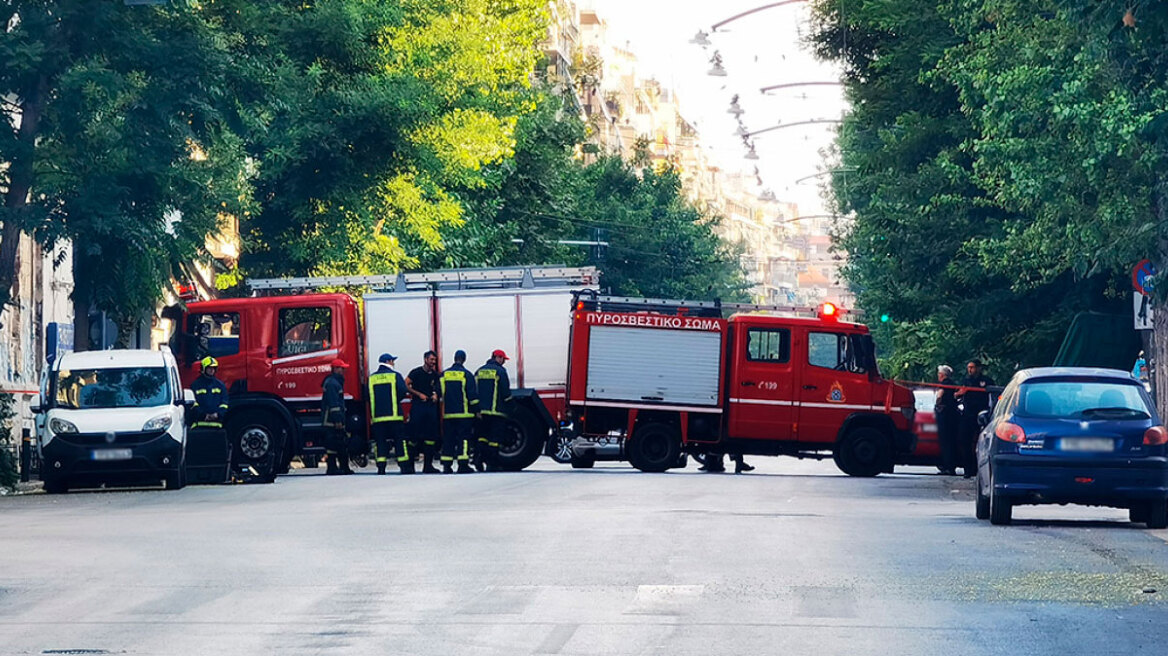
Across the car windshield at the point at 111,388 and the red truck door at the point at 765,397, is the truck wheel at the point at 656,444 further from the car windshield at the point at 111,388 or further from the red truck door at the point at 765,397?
the car windshield at the point at 111,388

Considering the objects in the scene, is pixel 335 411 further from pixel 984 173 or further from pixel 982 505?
pixel 982 505

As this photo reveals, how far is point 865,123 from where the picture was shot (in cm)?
4378

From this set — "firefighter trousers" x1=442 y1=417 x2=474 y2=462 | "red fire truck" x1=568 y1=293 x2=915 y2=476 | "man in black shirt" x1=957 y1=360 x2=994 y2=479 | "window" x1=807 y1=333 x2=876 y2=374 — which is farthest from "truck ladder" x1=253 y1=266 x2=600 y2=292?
"man in black shirt" x1=957 y1=360 x2=994 y2=479

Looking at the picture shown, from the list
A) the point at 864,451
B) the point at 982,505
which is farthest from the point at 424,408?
the point at 982,505

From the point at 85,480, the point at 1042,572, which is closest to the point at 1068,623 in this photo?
the point at 1042,572

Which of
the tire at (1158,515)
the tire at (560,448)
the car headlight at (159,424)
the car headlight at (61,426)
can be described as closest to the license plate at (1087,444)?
the tire at (1158,515)

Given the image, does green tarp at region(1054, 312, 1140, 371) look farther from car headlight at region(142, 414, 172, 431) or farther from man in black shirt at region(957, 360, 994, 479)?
car headlight at region(142, 414, 172, 431)

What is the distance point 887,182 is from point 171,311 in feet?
45.6

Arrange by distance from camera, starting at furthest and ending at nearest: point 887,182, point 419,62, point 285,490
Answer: point 419,62
point 887,182
point 285,490

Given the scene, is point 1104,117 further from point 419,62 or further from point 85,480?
point 419,62

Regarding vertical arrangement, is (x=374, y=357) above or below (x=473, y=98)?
below

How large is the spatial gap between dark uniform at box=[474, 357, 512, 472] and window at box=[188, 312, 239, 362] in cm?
364

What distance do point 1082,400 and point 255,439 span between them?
15.7 m

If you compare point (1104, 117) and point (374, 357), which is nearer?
point (1104, 117)
